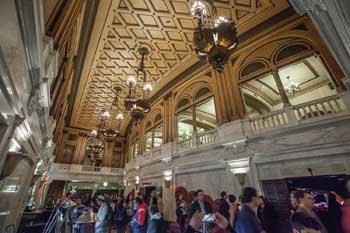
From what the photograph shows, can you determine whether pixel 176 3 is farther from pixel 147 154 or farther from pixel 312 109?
pixel 147 154

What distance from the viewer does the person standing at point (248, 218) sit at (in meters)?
1.78

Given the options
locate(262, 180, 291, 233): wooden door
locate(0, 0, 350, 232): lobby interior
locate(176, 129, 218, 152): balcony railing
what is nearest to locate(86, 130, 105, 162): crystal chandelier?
locate(0, 0, 350, 232): lobby interior

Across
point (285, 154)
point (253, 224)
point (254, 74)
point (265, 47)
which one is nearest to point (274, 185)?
point (285, 154)

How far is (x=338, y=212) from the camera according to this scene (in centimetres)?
222

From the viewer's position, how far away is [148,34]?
6.56 m

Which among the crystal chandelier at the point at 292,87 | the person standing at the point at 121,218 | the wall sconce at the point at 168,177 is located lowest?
the person standing at the point at 121,218

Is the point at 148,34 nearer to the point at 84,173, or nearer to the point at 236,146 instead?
the point at 236,146

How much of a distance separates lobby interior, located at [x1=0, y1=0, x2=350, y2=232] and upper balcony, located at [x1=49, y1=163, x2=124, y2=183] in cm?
458

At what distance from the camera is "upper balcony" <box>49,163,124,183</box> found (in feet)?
42.0

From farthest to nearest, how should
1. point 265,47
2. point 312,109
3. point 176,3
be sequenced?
point 265,47
point 176,3
point 312,109

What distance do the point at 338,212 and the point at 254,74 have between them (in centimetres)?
473

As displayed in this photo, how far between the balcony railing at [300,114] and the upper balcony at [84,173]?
12985 mm

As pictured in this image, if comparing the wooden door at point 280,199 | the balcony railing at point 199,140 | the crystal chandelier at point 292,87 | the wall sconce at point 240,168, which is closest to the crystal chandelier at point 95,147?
the balcony railing at point 199,140

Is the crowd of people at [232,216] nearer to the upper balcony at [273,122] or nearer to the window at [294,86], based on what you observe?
the upper balcony at [273,122]
